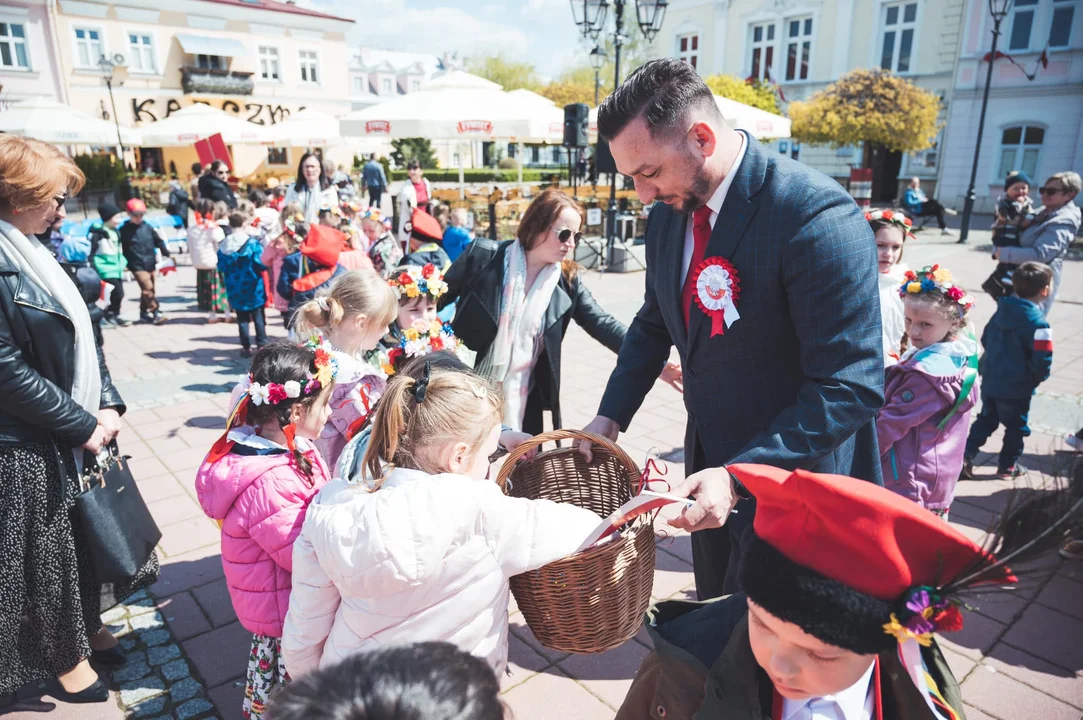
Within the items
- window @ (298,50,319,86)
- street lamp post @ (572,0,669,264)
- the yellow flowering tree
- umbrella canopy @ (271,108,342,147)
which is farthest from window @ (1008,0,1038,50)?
window @ (298,50,319,86)

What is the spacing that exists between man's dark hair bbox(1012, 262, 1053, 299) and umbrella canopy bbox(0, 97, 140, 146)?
15.7 meters

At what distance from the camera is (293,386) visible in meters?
2.26

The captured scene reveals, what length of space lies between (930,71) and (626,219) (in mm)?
17961

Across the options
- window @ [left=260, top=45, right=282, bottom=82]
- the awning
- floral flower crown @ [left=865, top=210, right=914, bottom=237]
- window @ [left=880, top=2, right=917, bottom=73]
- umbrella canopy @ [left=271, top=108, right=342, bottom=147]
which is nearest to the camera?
floral flower crown @ [left=865, top=210, right=914, bottom=237]

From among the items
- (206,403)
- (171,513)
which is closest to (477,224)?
(206,403)

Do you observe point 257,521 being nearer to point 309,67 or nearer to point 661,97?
point 661,97

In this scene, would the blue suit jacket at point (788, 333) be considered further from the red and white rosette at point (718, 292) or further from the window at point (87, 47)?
the window at point (87, 47)

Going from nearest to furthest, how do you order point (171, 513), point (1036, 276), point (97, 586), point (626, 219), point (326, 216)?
1. point (97, 586)
2. point (171, 513)
3. point (1036, 276)
4. point (326, 216)
5. point (626, 219)

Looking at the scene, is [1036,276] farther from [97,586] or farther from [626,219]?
[626,219]

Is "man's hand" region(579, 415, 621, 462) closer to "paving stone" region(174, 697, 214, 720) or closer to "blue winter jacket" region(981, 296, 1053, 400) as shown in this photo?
"paving stone" region(174, 697, 214, 720)

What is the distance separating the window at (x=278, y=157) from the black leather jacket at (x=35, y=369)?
35.8m

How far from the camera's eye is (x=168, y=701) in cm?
257

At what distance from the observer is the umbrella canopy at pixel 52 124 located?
13.5 meters

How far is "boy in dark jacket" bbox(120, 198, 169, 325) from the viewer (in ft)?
28.4
